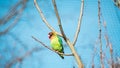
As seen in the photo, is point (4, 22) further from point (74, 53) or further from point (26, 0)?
point (74, 53)

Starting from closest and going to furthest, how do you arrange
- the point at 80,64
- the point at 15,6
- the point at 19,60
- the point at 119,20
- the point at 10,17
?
1. the point at 80,64
2. the point at 10,17
3. the point at 15,6
4. the point at 119,20
5. the point at 19,60

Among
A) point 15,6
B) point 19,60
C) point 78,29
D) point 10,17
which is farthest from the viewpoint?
point 19,60

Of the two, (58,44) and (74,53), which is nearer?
(74,53)

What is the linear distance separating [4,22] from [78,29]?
102 centimetres

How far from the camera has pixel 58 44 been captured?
5.18 metres

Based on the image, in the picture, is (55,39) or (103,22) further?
(55,39)

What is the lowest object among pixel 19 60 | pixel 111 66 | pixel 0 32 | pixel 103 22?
pixel 19 60

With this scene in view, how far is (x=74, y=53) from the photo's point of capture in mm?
1177

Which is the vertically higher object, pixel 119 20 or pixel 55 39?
pixel 119 20

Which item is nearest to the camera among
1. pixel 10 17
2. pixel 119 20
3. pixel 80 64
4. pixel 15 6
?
pixel 80 64

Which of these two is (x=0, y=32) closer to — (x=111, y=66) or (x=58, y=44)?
(x=111, y=66)

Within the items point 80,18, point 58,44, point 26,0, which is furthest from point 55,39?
point 80,18

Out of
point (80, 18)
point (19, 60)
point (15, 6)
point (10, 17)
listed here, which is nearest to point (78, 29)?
point (80, 18)

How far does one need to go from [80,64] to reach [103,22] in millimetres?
1561
